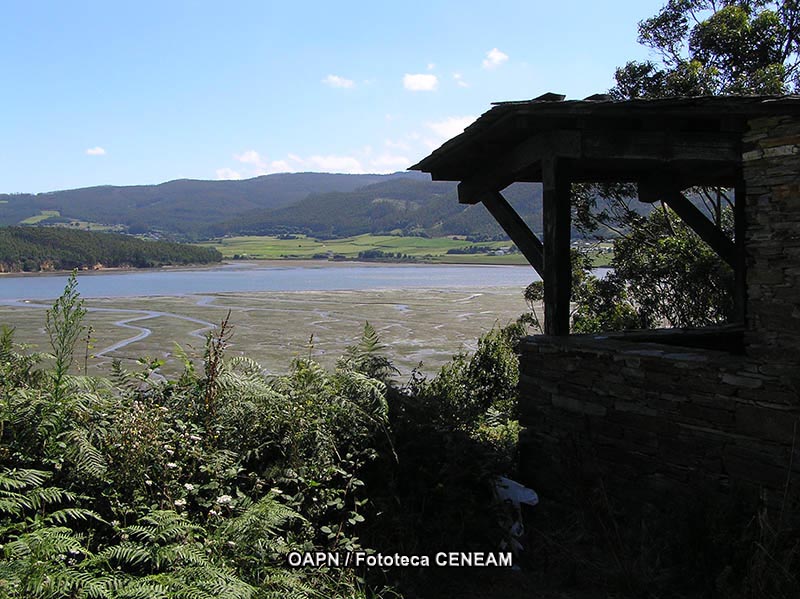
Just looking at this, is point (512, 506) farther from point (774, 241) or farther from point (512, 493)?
point (774, 241)

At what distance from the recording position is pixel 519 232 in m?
7.41

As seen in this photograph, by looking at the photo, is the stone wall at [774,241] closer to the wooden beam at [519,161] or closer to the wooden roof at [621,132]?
the wooden roof at [621,132]

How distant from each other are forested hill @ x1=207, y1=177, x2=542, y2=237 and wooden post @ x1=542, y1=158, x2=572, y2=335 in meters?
116

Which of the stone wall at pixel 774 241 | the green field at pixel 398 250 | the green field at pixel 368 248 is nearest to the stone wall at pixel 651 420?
the stone wall at pixel 774 241

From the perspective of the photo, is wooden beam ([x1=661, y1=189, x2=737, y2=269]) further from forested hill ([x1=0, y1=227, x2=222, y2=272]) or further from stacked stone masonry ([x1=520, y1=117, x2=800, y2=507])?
forested hill ([x1=0, y1=227, x2=222, y2=272])

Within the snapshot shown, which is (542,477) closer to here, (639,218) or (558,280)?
(558,280)

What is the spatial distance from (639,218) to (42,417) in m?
13.8

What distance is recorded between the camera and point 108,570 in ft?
11.5

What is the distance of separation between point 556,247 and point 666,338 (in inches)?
75.6

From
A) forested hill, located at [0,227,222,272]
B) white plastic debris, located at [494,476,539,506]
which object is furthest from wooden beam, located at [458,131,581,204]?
forested hill, located at [0,227,222,272]

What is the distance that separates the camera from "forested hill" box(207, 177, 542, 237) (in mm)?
138375

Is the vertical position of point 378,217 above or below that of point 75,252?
above

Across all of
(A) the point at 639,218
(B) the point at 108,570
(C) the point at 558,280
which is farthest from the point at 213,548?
(A) the point at 639,218

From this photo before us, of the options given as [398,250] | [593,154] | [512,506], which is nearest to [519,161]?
[593,154]
